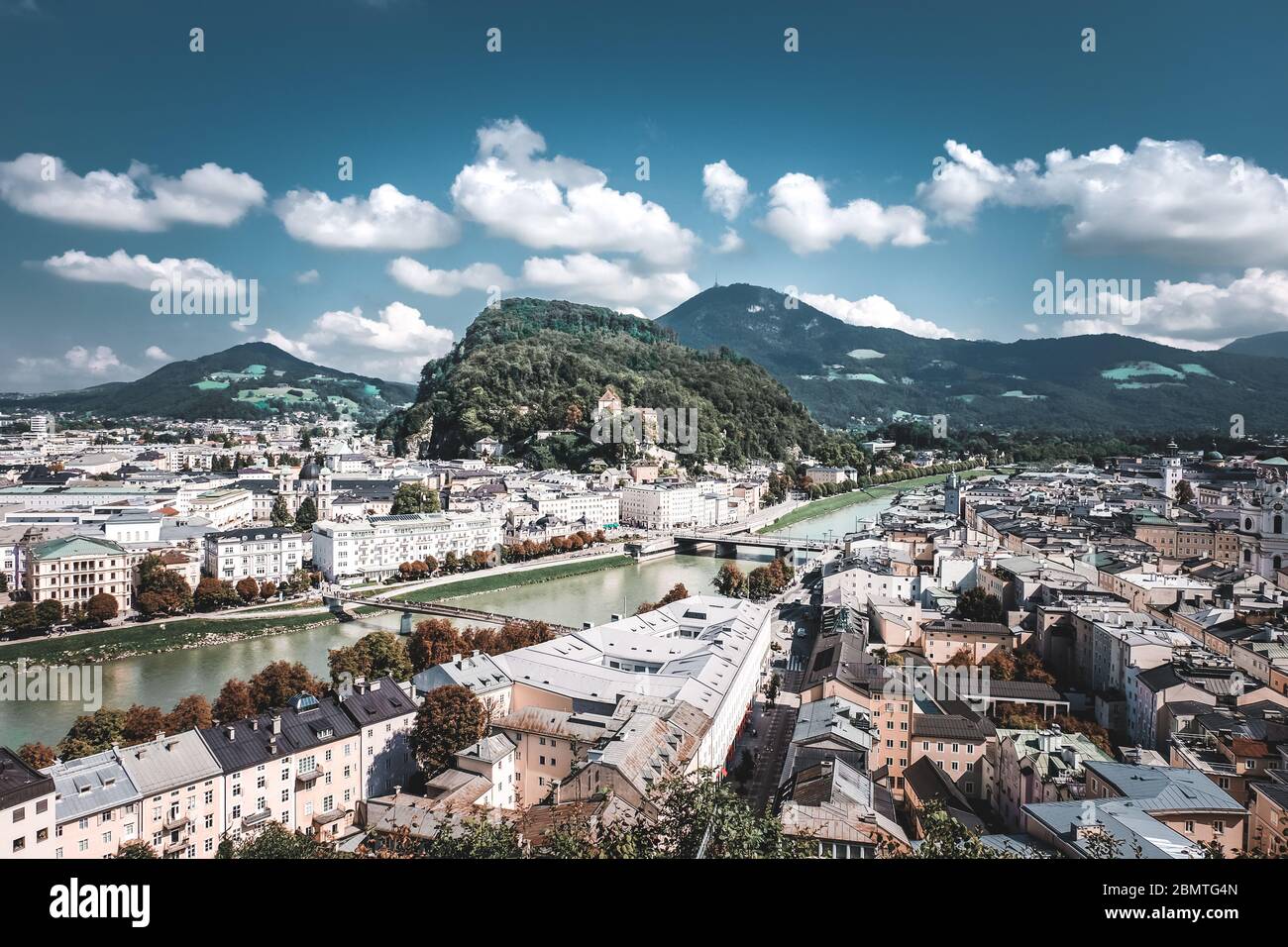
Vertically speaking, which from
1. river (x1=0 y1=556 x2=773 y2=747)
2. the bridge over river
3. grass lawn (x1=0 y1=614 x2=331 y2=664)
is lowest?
river (x1=0 y1=556 x2=773 y2=747)

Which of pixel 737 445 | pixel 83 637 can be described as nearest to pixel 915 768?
pixel 83 637

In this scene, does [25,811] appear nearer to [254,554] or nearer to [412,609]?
[412,609]

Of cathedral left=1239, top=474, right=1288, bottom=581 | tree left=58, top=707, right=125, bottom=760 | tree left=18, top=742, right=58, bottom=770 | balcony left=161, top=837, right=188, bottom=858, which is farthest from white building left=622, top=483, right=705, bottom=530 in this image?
balcony left=161, top=837, right=188, bottom=858

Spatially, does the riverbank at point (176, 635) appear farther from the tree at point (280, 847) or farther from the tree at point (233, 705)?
the tree at point (280, 847)

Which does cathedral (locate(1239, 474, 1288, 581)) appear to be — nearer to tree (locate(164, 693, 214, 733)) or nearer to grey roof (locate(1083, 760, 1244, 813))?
grey roof (locate(1083, 760, 1244, 813))

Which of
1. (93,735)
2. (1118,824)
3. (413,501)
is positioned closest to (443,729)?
(93,735)

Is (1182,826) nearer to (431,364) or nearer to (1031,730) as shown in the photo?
(1031,730)
